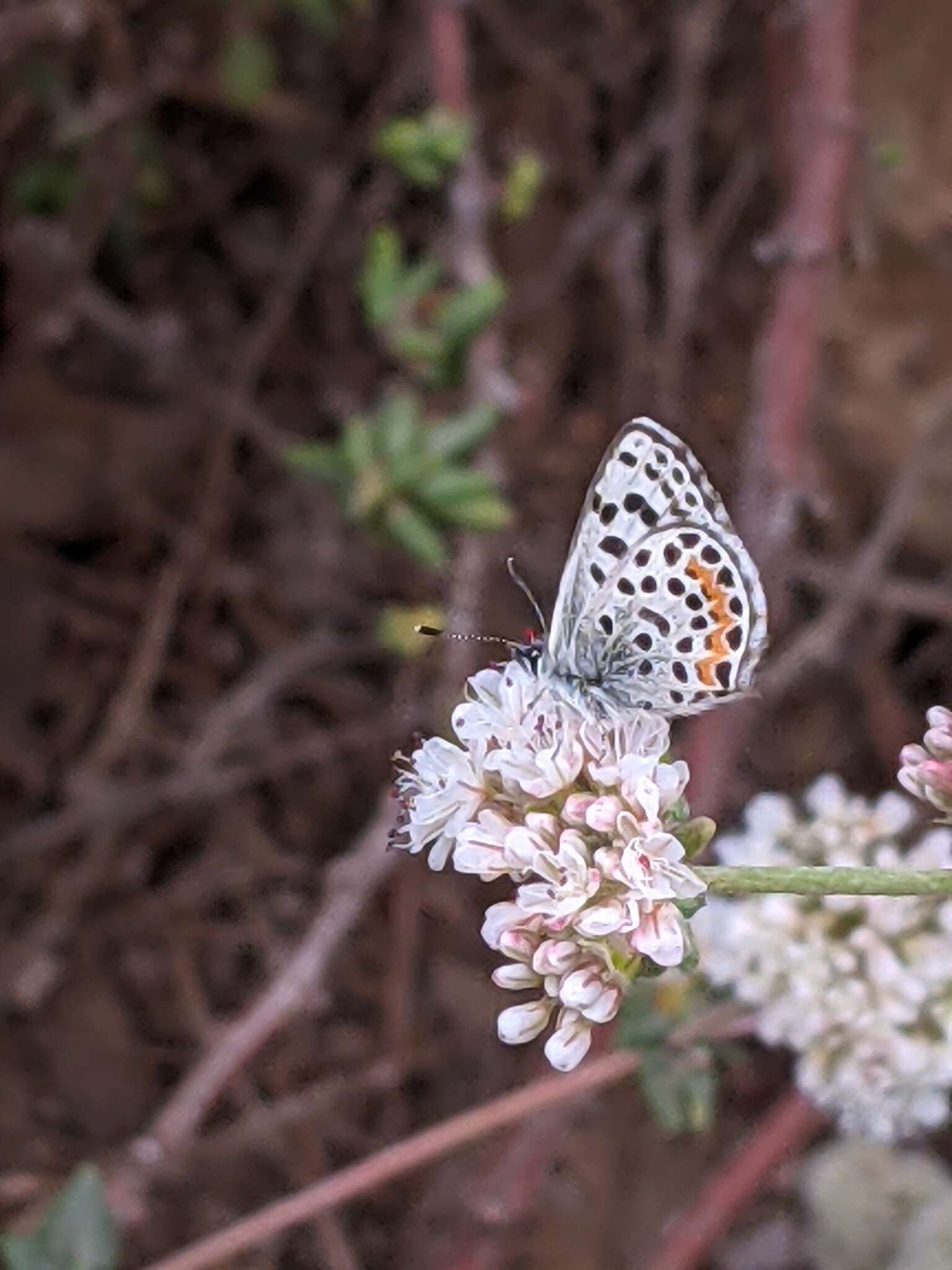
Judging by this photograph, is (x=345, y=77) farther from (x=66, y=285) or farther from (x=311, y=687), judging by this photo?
(x=311, y=687)

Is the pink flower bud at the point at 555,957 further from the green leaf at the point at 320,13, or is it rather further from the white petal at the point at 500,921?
the green leaf at the point at 320,13

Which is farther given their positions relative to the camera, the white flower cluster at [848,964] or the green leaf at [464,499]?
the green leaf at [464,499]

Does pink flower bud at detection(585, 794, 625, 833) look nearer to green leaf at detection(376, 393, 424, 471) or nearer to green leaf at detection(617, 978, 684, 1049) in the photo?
green leaf at detection(617, 978, 684, 1049)

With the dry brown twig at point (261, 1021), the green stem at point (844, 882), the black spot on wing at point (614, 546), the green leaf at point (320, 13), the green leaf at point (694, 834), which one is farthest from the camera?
the green leaf at point (320, 13)

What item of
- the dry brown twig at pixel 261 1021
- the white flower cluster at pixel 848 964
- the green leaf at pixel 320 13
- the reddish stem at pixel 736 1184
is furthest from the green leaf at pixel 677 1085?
the green leaf at pixel 320 13

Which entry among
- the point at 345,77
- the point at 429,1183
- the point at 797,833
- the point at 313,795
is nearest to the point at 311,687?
the point at 313,795

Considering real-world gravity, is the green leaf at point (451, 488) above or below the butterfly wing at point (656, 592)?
above
